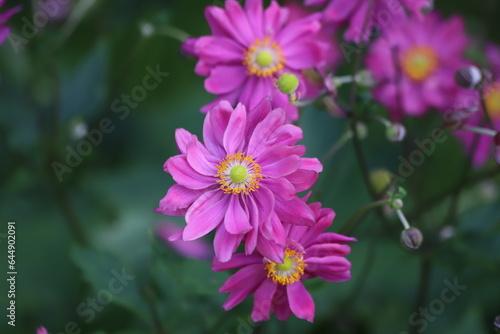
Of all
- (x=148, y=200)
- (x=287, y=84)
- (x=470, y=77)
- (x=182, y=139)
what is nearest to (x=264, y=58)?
(x=287, y=84)

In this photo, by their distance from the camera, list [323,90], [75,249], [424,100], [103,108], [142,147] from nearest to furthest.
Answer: [323,90] < [75,249] < [424,100] < [103,108] < [142,147]

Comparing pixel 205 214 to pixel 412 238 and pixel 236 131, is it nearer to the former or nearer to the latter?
pixel 236 131

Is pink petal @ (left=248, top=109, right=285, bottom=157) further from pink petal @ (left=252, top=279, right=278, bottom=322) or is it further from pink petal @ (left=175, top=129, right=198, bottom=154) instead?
pink petal @ (left=252, top=279, right=278, bottom=322)

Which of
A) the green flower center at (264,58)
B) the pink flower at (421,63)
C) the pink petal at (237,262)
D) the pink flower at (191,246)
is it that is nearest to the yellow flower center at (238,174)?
the pink petal at (237,262)

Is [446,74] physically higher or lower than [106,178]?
lower

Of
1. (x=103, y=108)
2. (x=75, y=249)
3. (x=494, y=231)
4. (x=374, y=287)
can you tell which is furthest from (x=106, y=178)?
(x=494, y=231)

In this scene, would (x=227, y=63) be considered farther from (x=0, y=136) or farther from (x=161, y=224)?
(x=0, y=136)

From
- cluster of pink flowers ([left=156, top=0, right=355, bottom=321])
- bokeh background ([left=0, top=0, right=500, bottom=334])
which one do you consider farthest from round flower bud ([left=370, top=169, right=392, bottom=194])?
cluster of pink flowers ([left=156, top=0, right=355, bottom=321])
